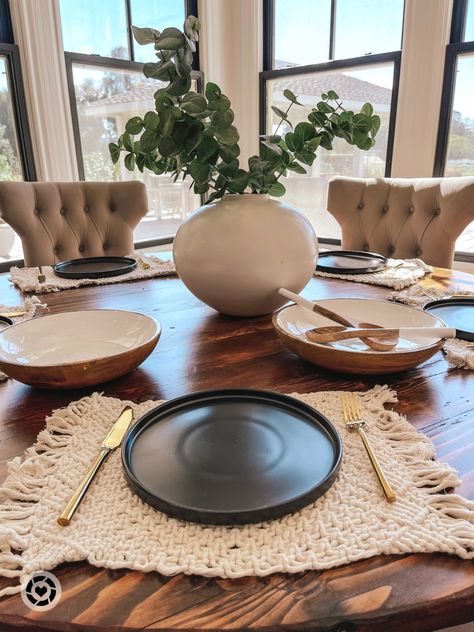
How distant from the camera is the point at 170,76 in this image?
79cm

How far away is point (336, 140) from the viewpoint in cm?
308

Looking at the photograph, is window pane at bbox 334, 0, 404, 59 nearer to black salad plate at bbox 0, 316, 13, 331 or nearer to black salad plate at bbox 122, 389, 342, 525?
black salad plate at bbox 0, 316, 13, 331

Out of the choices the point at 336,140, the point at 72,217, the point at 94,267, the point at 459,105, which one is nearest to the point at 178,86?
the point at 94,267

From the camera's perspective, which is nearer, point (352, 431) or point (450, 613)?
point (450, 613)

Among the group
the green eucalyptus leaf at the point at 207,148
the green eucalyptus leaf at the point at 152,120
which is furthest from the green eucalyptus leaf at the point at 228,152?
the green eucalyptus leaf at the point at 152,120

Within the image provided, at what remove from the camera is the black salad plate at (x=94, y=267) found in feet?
4.11

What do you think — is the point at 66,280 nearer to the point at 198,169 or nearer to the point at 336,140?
the point at 198,169

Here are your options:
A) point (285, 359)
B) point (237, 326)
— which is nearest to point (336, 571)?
point (285, 359)

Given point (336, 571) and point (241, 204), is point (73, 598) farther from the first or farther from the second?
point (241, 204)

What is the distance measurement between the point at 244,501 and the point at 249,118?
3.46 metres

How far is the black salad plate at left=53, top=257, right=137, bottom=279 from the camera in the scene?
125 cm

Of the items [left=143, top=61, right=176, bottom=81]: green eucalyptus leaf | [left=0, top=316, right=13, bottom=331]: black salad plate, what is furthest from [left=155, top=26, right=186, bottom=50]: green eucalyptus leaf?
[left=0, top=316, right=13, bottom=331]: black salad plate

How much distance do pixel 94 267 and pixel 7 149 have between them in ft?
5.27

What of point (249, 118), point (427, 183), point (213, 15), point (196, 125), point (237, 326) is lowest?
point (237, 326)
